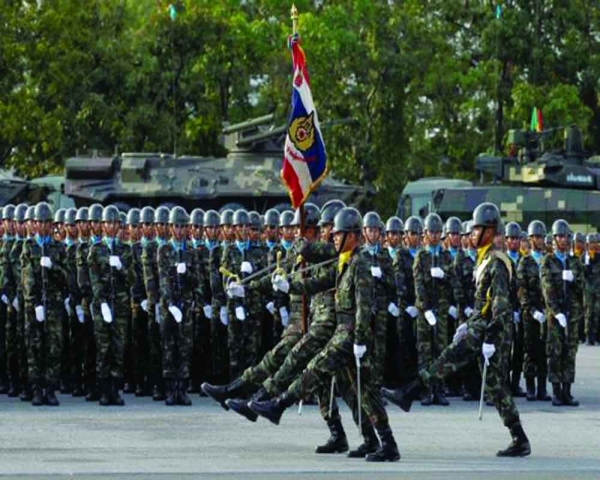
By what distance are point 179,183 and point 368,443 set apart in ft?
68.9

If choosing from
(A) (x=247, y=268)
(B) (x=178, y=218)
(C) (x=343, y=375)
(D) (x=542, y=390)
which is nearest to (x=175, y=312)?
(A) (x=247, y=268)

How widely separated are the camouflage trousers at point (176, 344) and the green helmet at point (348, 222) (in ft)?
16.0

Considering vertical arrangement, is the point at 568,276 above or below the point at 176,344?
above

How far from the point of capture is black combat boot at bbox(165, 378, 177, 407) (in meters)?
18.8

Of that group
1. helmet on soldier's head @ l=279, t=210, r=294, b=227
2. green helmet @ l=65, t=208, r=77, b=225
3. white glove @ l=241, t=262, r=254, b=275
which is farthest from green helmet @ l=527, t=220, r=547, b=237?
green helmet @ l=65, t=208, r=77, b=225

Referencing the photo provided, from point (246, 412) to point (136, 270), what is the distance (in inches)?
195

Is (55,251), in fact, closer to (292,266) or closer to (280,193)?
(292,266)

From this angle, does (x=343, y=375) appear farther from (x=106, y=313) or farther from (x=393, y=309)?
(x=393, y=309)

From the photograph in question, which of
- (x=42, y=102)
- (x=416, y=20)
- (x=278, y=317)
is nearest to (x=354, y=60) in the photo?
(x=416, y=20)

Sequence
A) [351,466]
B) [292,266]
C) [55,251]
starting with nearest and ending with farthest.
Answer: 1. [351,466]
2. [292,266]
3. [55,251]

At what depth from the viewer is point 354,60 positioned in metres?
46.9

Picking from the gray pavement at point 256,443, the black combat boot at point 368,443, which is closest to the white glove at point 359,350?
the black combat boot at point 368,443

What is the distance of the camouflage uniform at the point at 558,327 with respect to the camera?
19219 mm

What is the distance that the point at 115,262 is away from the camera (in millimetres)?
18609
